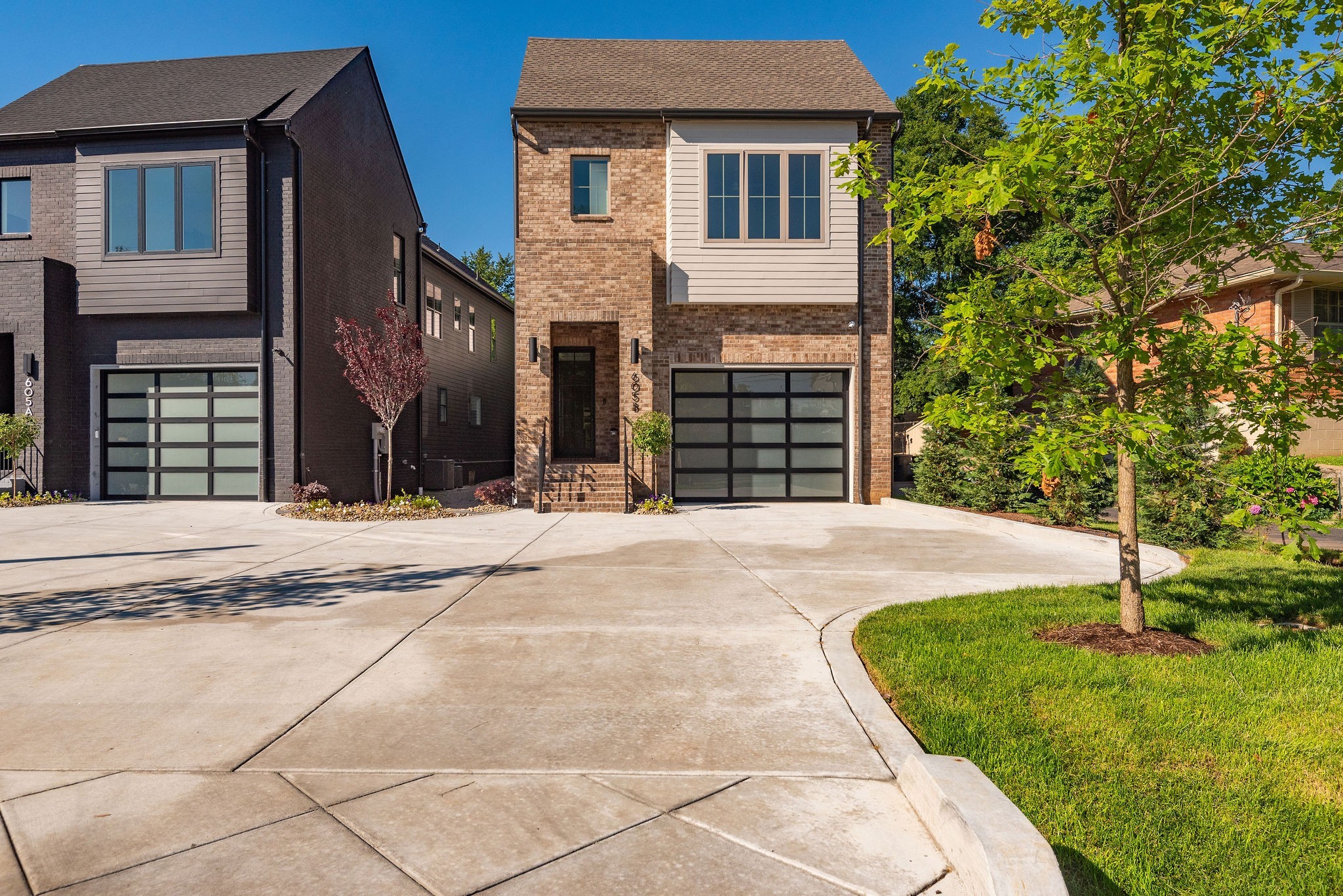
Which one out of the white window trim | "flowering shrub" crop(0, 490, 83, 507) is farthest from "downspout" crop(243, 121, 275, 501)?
the white window trim

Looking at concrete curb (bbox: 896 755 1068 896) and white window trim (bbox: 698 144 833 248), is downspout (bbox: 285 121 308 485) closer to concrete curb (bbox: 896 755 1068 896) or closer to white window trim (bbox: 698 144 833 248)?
white window trim (bbox: 698 144 833 248)

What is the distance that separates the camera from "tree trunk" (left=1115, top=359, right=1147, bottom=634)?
4.83m

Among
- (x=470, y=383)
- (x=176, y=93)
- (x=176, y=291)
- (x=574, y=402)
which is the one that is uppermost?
(x=176, y=93)

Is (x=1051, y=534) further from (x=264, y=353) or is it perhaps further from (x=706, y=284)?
(x=264, y=353)

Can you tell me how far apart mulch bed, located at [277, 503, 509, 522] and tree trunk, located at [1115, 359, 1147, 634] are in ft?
34.7

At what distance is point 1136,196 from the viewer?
15.9 ft

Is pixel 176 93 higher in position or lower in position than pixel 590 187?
higher

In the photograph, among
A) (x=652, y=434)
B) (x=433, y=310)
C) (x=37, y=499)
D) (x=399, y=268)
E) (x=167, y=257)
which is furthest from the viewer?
(x=433, y=310)

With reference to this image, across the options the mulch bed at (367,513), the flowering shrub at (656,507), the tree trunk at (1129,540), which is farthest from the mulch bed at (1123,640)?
the mulch bed at (367,513)

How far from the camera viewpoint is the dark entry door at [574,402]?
16344 millimetres

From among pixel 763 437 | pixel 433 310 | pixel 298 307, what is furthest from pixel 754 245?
pixel 433 310

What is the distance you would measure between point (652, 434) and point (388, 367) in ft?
16.6

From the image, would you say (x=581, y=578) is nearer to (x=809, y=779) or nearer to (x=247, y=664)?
(x=247, y=664)

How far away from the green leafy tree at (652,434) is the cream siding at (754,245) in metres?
2.53
